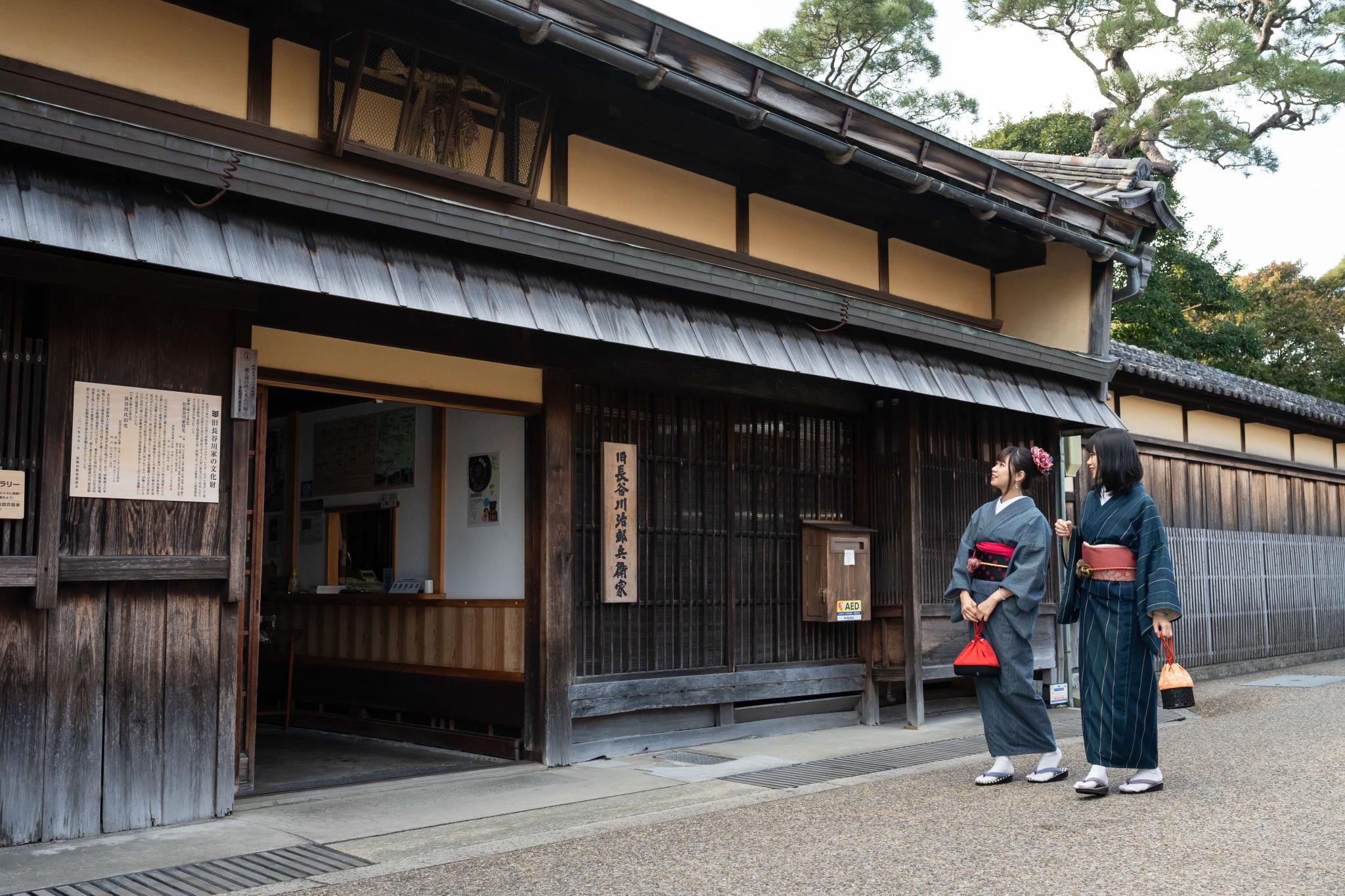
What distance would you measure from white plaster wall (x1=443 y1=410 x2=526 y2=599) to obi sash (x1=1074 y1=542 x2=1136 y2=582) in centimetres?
358

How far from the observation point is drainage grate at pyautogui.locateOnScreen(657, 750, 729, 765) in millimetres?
7695

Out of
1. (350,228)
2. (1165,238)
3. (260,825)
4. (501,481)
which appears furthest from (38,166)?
(1165,238)

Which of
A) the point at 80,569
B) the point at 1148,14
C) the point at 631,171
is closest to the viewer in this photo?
the point at 80,569

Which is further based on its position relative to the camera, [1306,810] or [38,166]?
[1306,810]

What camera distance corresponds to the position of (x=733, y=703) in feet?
28.3

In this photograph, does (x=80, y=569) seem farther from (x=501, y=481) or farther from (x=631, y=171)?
(x=631, y=171)

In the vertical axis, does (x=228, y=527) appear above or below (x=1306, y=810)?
above

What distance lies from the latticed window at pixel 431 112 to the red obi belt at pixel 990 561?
347 cm

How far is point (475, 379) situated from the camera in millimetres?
7355

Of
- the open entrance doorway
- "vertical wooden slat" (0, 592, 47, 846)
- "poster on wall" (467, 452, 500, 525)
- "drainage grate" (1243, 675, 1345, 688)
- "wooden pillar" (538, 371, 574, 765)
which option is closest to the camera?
"vertical wooden slat" (0, 592, 47, 846)

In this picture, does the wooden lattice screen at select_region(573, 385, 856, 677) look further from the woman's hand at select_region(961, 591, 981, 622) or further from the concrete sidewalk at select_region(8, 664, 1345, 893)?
the woman's hand at select_region(961, 591, 981, 622)

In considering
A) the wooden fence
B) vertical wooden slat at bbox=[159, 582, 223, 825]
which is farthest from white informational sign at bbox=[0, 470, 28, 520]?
the wooden fence

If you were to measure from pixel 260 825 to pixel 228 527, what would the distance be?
148 centimetres

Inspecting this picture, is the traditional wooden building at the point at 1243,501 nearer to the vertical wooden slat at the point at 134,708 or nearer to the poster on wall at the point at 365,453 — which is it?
the poster on wall at the point at 365,453
